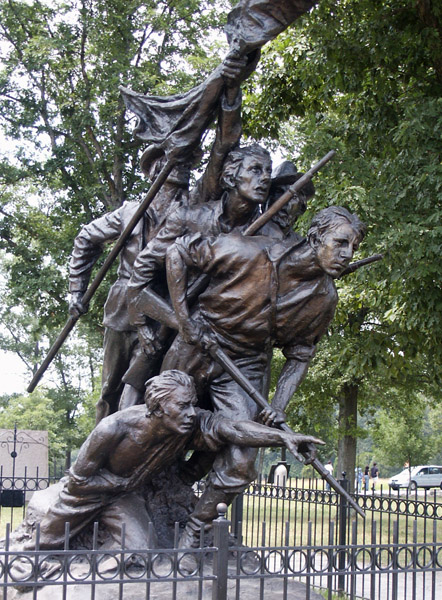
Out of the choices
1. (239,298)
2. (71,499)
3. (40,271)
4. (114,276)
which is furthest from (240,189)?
(40,271)

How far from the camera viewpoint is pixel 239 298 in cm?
529

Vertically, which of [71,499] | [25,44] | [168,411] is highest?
[25,44]

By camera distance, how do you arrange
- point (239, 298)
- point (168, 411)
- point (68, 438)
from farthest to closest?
point (68, 438)
point (239, 298)
point (168, 411)

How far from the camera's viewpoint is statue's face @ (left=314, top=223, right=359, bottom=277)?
5.10 meters

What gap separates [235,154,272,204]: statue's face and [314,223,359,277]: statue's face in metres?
0.56

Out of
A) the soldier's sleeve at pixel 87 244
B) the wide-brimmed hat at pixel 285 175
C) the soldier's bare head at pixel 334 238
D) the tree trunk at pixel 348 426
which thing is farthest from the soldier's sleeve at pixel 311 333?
the tree trunk at pixel 348 426

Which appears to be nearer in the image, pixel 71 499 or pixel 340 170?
pixel 71 499

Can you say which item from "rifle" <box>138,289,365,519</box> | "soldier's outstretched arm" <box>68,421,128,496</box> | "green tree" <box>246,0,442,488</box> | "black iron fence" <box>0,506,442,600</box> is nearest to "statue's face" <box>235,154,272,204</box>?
"rifle" <box>138,289,365,519</box>

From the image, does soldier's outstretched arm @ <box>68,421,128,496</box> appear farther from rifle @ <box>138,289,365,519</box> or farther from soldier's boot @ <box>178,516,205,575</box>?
rifle @ <box>138,289,365,519</box>

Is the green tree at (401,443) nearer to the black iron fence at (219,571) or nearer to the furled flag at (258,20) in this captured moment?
the black iron fence at (219,571)

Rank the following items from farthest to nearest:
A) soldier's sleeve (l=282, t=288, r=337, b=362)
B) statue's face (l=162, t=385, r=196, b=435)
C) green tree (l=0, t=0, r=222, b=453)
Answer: green tree (l=0, t=0, r=222, b=453) → soldier's sleeve (l=282, t=288, r=337, b=362) → statue's face (l=162, t=385, r=196, b=435)

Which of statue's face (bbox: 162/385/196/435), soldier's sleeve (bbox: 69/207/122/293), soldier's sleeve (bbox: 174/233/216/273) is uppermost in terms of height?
soldier's sleeve (bbox: 69/207/122/293)

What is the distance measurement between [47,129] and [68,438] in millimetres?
12756

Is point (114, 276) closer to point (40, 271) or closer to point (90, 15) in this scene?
point (40, 271)
